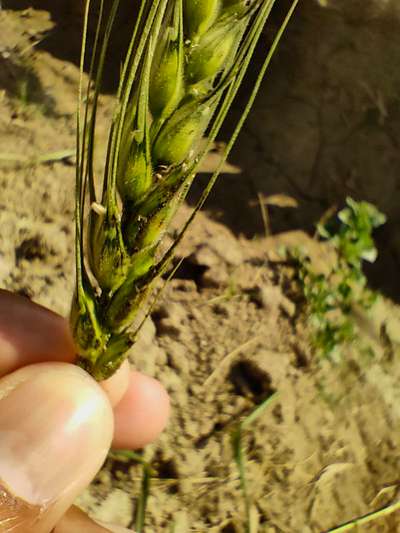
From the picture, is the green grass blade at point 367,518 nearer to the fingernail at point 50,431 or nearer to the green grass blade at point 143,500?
the green grass blade at point 143,500

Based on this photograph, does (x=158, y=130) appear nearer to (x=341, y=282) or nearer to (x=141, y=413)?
(x=141, y=413)

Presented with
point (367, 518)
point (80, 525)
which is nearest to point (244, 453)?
point (367, 518)

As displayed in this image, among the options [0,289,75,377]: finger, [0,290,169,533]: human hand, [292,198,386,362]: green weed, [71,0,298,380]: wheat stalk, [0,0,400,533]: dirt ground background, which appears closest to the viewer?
[71,0,298,380]: wheat stalk

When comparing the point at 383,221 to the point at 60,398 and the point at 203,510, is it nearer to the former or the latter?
the point at 203,510

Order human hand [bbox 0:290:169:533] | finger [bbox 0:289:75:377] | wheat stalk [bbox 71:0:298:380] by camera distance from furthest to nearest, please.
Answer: finger [bbox 0:289:75:377] → human hand [bbox 0:290:169:533] → wheat stalk [bbox 71:0:298:380]

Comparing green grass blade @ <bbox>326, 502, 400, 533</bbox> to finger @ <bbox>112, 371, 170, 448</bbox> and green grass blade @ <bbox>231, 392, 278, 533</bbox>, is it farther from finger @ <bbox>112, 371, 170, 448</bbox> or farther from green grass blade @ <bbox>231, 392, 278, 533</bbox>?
finger @ <bbox>112, 371, 170, 448</bbox>

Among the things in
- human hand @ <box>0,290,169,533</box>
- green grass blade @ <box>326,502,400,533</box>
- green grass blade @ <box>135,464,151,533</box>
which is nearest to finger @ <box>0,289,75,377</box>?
human hand @ <box>0,290,169,533</box>

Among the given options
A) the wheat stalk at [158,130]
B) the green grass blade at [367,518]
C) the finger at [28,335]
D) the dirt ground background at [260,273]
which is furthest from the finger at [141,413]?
the wheat stalk at [158,130]
